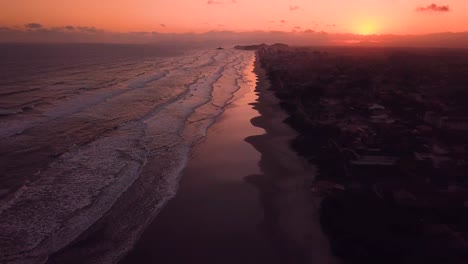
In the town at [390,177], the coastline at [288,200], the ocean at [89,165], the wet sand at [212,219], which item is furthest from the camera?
the ocean at [89,165]

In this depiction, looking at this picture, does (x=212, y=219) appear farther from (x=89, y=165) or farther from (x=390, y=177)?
(x=89, y=165)

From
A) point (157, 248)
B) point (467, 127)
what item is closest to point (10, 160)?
point (157, 248)

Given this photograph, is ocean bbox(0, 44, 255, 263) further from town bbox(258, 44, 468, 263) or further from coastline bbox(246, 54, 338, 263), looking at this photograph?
town bbox(258, 44, 468, 263)

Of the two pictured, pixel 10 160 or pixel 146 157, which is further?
pixel 146 157

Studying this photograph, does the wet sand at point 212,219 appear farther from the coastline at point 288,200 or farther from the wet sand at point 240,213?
the coastline at point 288,200

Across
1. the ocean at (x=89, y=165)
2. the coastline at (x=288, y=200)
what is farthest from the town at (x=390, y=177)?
the ocean at (x=89, y=165)

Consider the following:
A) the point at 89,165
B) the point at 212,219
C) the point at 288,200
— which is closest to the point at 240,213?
the point at 212,219

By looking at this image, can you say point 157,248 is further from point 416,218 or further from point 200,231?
point 416,218
